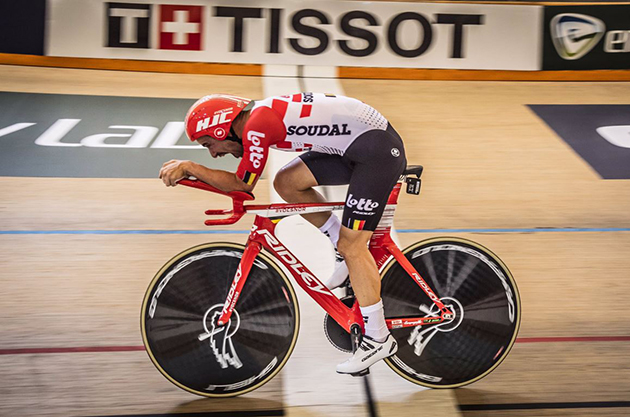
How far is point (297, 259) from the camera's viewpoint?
11.0 ft

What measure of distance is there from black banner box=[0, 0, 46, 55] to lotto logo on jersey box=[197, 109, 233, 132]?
681 centimetres

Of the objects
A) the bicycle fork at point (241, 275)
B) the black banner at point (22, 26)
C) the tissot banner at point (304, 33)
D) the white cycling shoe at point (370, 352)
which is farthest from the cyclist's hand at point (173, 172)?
the black banner at point (22, 26)

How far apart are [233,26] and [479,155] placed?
146 inches

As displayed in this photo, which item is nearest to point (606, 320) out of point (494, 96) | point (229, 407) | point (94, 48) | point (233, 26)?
point (229, 407)

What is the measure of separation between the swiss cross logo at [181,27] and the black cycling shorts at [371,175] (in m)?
6.37

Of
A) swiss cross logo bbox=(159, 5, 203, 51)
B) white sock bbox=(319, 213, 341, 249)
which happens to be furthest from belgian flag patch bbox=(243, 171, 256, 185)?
swiss cross logo bbox=(159, 5, 203, 51)

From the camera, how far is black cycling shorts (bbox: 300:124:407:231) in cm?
318

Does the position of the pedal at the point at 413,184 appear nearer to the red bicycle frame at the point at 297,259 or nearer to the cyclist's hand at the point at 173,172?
the red bicycle frame at the point at 297,259

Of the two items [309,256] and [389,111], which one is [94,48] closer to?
[389,111]

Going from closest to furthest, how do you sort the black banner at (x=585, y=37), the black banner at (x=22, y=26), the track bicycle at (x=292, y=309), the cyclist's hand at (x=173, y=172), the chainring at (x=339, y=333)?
the cyclist's hand at (x=173, y=172)
the track bicycle at (x=292, y=309)
the chainring at (x=339, y=333)
the black banner at (x=22, y=26)
the black banner at (x=585, y=37)

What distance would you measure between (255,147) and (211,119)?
213mm

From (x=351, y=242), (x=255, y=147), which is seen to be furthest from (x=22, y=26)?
(x=351, y=242)

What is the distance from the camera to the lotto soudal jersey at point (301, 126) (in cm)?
305

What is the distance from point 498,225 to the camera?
561 centimetres
